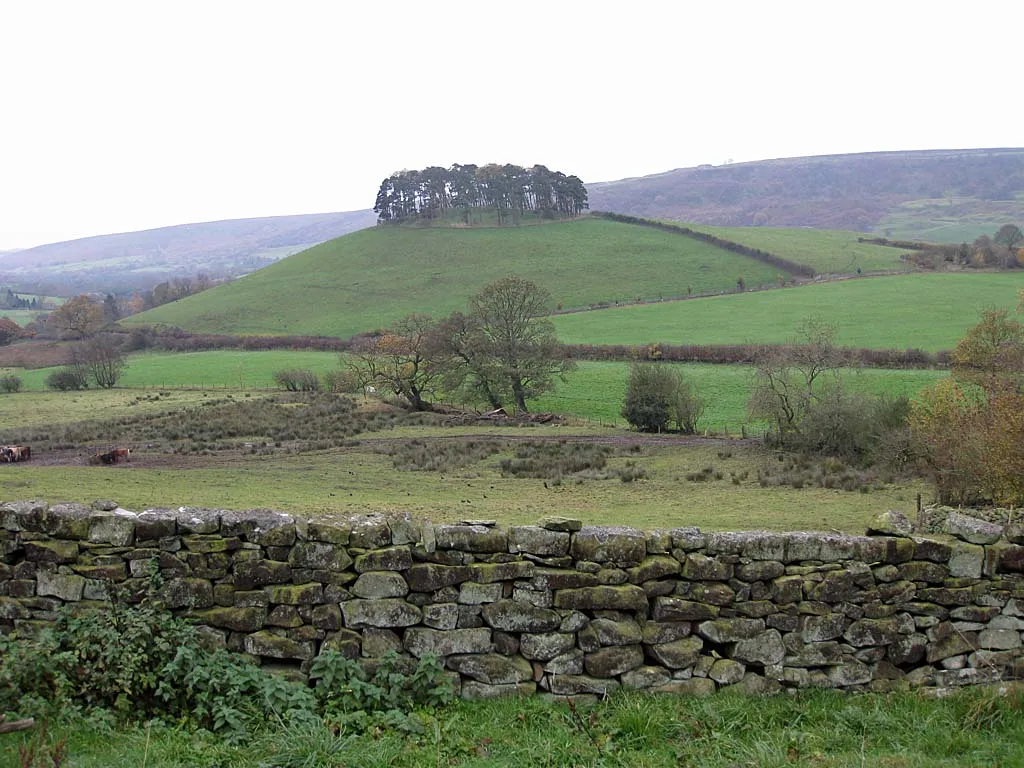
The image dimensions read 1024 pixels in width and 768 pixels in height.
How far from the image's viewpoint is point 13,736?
230 inches

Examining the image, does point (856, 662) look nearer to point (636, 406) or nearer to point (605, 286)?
point (636, 406)

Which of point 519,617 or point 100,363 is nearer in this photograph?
point 519,617

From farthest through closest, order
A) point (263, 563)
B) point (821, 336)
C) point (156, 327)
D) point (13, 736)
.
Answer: point (156, 327)
point (821, 336)
point (263, 563)
point (13, 736)

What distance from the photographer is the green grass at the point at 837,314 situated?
7162cm

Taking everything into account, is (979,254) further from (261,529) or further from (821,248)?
(261,529)

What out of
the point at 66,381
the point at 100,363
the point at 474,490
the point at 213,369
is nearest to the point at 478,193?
the point at 213,369

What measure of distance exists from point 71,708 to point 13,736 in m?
0.40

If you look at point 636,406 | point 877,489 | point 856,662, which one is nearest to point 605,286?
point 636,406

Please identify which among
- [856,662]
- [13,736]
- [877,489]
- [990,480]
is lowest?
[877,489]

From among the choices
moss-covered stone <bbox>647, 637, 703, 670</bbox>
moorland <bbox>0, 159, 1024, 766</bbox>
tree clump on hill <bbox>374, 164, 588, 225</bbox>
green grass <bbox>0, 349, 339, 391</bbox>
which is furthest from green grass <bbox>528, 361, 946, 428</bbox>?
tree clump on hill <bbox>374, 164, 588, 225</bbox>

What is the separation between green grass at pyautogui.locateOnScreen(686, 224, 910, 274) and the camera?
357 ft

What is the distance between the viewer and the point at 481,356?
2199 inches

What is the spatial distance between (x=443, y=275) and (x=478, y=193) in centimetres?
4051

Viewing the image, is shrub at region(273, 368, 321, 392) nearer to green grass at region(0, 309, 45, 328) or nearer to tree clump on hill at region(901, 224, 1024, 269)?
tree clump on hill at region(901, 224, 1024, 269)
